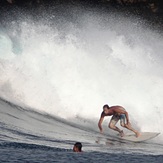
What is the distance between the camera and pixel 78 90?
2228 centimetres

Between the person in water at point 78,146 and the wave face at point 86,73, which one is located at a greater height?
the wave face at point 86,73

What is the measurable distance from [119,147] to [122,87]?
10.6m

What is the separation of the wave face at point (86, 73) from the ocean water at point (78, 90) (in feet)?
0.12

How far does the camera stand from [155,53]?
3058 cm

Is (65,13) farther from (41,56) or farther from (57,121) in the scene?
(57,121)

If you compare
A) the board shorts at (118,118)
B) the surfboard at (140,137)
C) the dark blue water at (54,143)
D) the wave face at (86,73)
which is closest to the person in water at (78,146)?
the dark blue water at (54,143)

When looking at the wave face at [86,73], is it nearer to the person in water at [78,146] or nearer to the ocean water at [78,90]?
the ocean water at [78,90]

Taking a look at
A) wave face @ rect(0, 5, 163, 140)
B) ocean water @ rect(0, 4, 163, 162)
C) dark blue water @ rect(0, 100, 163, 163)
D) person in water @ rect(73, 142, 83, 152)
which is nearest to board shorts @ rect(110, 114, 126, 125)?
ocean water @ rect(0, 4, 163, 162)

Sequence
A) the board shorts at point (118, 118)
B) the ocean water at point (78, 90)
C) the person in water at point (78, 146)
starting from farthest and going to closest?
the board shorts at point (118, 118)
the ocean water at point (78, 90)
the person in water at point (78, 146)

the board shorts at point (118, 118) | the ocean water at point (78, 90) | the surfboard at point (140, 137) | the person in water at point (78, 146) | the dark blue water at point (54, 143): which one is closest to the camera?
the dark blue water at point (54, 143)

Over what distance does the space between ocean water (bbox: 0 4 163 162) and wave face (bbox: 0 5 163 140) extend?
4 cm

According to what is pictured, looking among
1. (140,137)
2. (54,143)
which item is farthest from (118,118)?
(54,143)

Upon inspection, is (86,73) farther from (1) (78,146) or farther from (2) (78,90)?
(1) (78,146)

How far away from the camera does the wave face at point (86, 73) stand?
19719 millimetres
